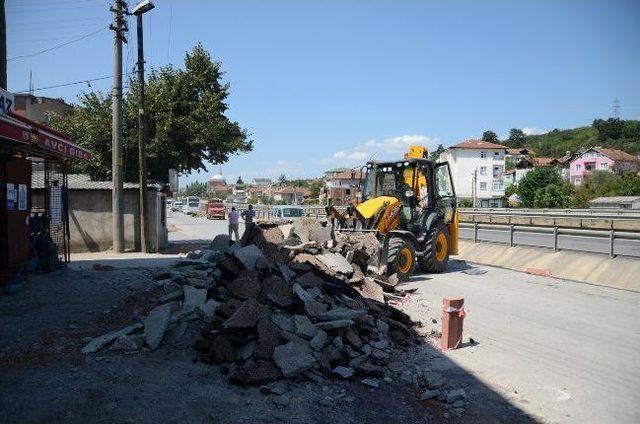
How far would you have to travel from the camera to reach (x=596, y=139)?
121 m

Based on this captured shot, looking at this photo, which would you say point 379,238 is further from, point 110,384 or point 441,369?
point 110,384

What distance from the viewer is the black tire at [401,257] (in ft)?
37.8

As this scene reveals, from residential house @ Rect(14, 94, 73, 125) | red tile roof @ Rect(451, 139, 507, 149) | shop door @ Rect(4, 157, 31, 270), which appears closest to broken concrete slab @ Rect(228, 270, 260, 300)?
shop door @ Rect(4, 157, 31, 270)

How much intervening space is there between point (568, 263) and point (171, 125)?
16.0 metres

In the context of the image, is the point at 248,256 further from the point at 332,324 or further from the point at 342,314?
the point at 332,324

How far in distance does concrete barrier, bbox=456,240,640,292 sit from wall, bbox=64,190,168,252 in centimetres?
1189

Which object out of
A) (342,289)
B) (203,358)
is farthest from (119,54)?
(203,358)

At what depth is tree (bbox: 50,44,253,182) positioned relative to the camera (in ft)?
66.8

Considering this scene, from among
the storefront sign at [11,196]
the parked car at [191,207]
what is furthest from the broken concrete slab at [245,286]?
the parked car at [191,207]

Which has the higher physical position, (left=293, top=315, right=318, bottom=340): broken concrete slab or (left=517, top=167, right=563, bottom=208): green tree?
(left=517, top=167, right=563, bottom=208): green tree

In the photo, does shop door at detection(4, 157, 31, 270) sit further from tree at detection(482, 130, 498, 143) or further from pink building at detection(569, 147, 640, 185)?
tree at detection(482, 130, 498, 143)

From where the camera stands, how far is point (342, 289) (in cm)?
827

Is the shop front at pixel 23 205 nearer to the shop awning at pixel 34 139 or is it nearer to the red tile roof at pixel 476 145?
the shop awning at pixel 34 139

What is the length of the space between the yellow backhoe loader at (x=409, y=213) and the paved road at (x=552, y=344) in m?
1.15
